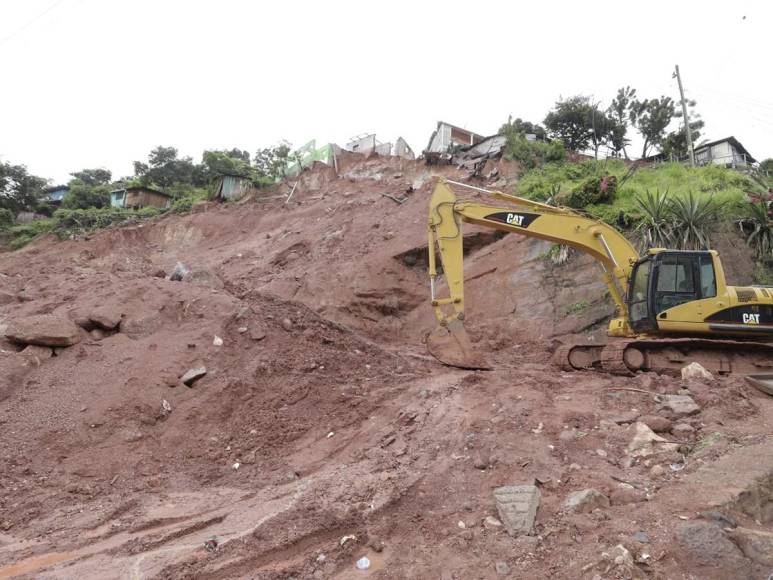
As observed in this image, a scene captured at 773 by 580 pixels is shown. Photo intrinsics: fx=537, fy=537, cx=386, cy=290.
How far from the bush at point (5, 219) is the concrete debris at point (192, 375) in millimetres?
25529

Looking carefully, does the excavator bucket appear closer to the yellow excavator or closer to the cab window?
the yellow excavator

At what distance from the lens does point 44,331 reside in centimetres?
873

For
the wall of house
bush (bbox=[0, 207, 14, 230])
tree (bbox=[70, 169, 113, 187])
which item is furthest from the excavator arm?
tree (bbox=[70, 169, 113, 187])

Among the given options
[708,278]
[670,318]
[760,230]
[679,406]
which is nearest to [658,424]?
[679,406]

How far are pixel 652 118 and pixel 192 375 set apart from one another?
1093 inches

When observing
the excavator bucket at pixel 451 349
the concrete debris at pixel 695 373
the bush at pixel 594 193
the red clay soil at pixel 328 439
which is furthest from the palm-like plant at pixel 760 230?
the excavator bucket at pixel 451 349

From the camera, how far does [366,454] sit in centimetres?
636

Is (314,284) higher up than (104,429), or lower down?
higher up

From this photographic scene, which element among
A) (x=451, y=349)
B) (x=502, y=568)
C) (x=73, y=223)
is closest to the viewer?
(x=502, y=568)

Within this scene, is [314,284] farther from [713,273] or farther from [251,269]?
[713,273]

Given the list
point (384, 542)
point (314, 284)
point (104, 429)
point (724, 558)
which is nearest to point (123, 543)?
point (384, 542)

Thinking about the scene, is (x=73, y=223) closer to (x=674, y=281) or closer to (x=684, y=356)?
(x=674, y=281)

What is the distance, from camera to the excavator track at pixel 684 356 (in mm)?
8367

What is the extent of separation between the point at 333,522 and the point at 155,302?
691 cm
